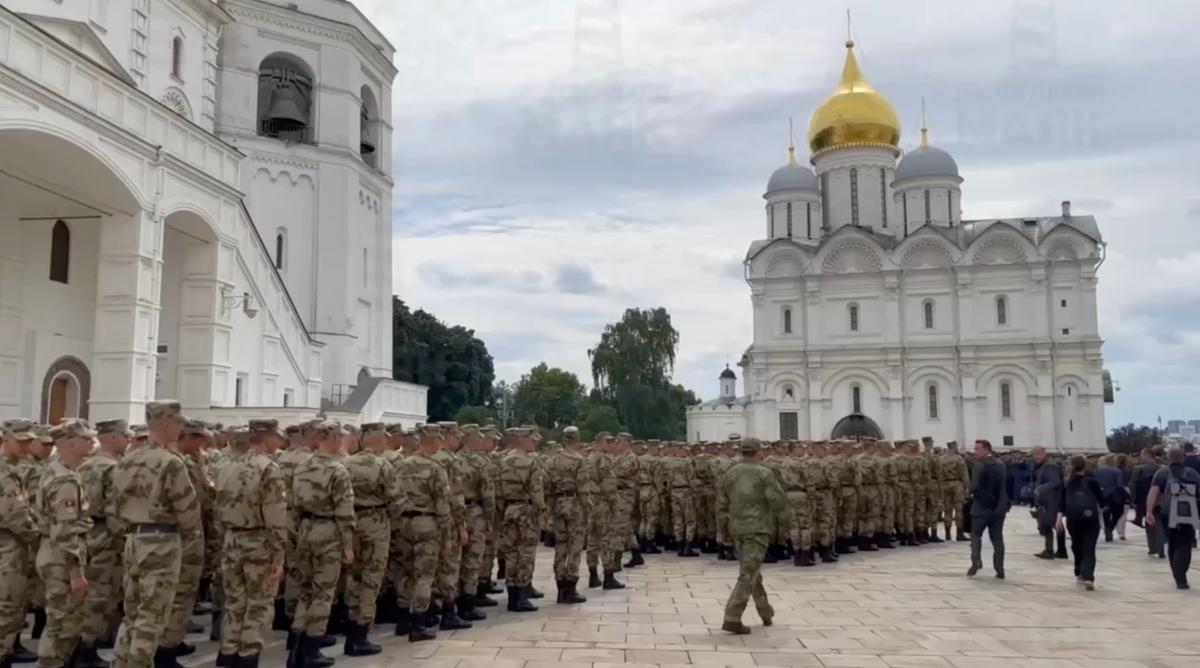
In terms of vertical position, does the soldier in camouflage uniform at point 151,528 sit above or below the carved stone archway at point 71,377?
below

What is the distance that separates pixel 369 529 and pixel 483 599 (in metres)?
2.75

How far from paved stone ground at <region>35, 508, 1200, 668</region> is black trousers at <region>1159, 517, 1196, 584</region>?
8.4 inches

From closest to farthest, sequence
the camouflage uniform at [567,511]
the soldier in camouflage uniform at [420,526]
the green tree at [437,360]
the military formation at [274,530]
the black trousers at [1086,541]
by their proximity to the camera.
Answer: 1. the military formation at [274,530]
2. the soldier in camouflage uniform at [420,526]
3. the camouflage uniform at [567,511]
4. the black trousers at [1086,541]
5. the green tree at [437,360]

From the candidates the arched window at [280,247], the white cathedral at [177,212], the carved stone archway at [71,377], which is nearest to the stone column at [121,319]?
the white cathedral at [177,212]

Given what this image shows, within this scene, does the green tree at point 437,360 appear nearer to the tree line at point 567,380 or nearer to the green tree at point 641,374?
the tree line at point 567,380

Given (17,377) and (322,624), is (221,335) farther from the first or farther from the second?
(322,624)

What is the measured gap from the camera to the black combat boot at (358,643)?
7762 millimetres

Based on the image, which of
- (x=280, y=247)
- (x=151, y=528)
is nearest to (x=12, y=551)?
(x=151, y=528)

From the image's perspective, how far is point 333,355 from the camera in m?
31.1

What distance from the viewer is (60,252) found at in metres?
18.4

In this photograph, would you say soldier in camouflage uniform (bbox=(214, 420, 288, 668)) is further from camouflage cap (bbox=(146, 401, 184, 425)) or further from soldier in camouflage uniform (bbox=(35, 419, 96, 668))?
soldier in camouflage uniform (bbox=(35, 419, 96, 668))

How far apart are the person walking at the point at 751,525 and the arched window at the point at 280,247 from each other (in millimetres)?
24756

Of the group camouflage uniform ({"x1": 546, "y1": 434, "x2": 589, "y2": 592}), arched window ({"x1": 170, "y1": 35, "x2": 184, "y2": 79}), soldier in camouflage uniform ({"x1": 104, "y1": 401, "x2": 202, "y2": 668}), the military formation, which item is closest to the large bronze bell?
arched window ({"x1": 170, "y1": 35, "x2": 184, "y2": 79})

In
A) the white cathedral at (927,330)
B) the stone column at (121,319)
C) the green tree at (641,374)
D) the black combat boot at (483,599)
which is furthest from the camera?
the green tree at (641,374)
